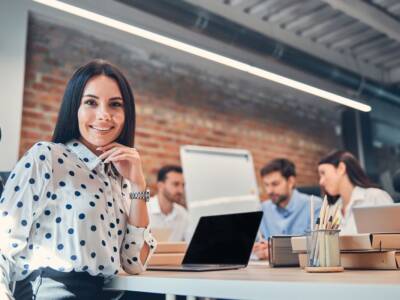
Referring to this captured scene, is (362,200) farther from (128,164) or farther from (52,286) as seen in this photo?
(52,286)

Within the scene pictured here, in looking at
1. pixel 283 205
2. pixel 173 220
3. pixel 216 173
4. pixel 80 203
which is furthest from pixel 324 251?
pixel 216 173

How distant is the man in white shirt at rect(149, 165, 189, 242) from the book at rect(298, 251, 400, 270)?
370 cm

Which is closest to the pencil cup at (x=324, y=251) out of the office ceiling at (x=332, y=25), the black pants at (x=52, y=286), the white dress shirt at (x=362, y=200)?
the black pants at (x=52, y=286)

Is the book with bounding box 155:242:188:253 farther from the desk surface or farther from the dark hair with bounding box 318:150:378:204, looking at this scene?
the dark hair with bounding box 318:150:378:204

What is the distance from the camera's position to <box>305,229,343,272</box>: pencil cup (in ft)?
4.53

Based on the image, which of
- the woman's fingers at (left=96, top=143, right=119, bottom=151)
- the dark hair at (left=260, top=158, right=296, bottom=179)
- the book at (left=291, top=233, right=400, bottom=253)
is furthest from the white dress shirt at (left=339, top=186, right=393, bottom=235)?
the woman's fingers at (left=96, top=143, right=119, bottom=151)

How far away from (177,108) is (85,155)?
4.23m

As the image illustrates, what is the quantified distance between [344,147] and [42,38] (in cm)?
499

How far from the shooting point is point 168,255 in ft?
6.67

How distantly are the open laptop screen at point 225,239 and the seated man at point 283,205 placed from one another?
2.31 metres

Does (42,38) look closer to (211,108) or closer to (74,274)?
(211,108)

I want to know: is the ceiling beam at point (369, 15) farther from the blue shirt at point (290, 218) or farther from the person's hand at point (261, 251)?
the person's hand at point (261, 251)

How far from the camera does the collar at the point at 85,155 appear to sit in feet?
5.02

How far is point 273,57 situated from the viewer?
5418 mm
